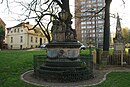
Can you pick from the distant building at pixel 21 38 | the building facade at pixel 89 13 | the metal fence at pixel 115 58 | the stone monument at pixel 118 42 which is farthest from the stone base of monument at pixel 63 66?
the distant building at pixel 21 38

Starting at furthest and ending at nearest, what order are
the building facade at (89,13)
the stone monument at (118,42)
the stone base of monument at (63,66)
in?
the building facade at (89,13) < the stone monument at (118,42) < the stone base of monument at (63,66)

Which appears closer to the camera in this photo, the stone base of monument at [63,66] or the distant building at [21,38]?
the stone base of monument at [63,66]

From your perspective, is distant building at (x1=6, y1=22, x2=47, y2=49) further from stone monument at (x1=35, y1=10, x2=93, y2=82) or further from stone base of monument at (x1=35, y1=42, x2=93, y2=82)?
stone base of monument at (x1=35, y1=42, x2=93, y2=82)

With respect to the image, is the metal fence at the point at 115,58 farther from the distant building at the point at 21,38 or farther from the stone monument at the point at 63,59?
the distant building at the point at 21,38

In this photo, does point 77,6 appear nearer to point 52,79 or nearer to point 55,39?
point 55,39

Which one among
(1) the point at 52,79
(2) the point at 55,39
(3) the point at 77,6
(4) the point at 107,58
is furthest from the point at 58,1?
(1) the point at 52,79

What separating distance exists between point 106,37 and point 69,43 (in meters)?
8.81

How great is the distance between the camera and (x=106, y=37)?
20.1m

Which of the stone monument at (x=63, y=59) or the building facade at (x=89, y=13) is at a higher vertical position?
the building facade at (x=89, y=13)

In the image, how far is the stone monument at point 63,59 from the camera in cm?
1100

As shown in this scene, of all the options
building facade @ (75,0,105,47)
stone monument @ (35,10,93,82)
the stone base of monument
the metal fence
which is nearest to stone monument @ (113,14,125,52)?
the metal fence

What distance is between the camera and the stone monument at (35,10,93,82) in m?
11.0

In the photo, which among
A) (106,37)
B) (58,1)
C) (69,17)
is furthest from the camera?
(58,1)

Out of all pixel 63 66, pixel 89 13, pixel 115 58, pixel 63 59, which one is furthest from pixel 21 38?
pixel 63 66
